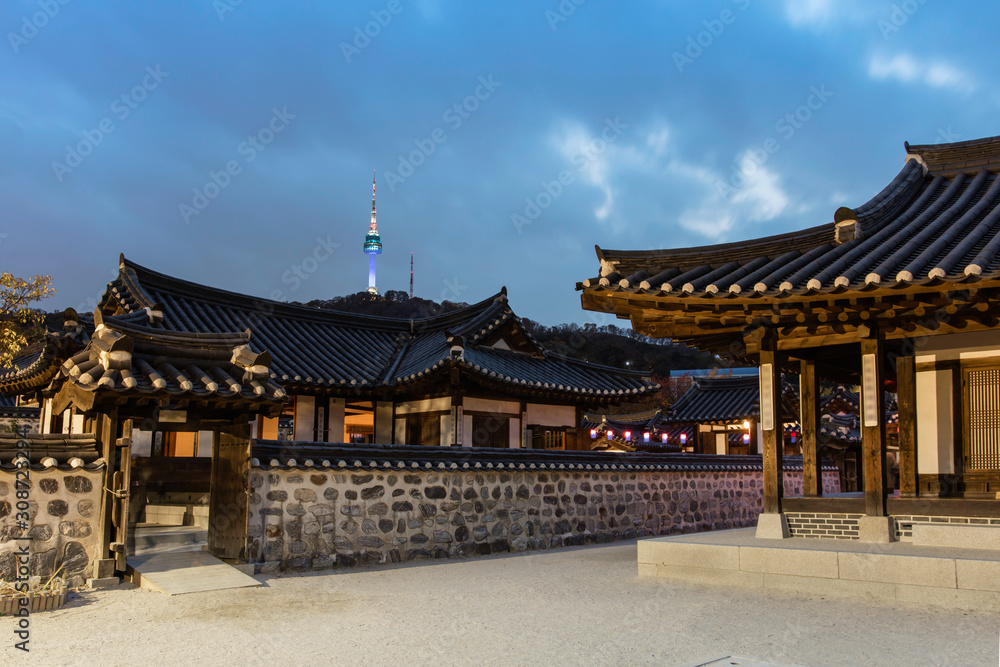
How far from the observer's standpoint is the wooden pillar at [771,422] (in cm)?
952

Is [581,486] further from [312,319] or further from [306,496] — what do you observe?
[312,319]

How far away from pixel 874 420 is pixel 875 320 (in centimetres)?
117

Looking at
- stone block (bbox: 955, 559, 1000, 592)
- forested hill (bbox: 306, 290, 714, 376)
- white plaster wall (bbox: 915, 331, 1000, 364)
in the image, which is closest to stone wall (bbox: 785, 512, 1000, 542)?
stone block (bbox: 955, 559, 1000, 592)

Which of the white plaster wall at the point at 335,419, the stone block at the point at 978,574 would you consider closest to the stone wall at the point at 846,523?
the stone block at the point at 978,574

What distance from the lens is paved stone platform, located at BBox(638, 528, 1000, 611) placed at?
722 centimetres

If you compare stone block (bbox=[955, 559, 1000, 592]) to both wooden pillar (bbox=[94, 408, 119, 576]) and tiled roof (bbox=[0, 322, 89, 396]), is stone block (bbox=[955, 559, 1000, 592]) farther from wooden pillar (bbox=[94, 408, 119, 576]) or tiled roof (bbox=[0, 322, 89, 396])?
tiled roof (bbox=[0, 322, 89, 396])

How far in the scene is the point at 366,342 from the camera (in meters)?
22.1

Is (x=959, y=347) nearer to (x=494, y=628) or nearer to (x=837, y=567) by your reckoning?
(x=837, y=567)

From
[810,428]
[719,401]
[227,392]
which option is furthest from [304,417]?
[719,401]

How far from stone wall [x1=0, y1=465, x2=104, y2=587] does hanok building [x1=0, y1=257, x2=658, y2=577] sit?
2 cm

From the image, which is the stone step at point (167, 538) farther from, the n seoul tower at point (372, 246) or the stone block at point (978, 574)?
the n seoul tower at point (372, 246)

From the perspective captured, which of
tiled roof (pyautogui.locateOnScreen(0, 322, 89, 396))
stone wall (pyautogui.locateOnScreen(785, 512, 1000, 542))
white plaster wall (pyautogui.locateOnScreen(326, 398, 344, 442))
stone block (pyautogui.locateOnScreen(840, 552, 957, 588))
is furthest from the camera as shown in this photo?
white plaster wall (pyautogui.locateOnScreen(326, 398, 344, 442))

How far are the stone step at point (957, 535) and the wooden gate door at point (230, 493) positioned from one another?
8.56 m

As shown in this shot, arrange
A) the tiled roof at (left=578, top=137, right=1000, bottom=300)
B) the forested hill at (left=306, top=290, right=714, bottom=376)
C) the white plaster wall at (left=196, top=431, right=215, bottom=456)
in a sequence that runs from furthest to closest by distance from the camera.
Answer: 1. the forested hill at (left=306, top=290, right=714, bottom=376)
2. the white plaster wall at (left=196, top=431, right=215, bottom=456)
3. the tiled roof at (left=578, top=137, right=1000, bottom=300)
